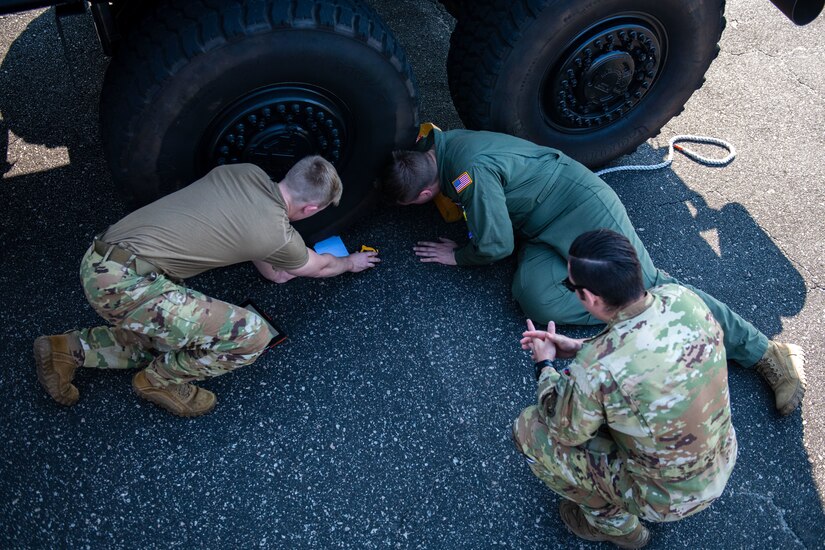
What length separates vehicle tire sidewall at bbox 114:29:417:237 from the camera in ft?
8.37

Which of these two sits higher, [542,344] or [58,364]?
[542,344]

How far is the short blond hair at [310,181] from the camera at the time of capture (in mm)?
2684

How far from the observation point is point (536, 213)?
10.6 ft

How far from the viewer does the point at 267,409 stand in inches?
111

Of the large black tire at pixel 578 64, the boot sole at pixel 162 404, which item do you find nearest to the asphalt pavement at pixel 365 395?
the boot sole at pixel 162 404

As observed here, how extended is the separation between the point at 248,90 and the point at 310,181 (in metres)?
0.43

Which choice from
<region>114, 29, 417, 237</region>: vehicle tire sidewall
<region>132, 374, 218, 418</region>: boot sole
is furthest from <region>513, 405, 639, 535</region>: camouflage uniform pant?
<region>114, 29, 417, 237</region>: vehicle tire sidewall

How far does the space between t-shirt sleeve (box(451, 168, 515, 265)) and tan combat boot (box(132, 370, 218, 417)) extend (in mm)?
1351

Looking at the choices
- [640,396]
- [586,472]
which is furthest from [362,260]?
[640,396]

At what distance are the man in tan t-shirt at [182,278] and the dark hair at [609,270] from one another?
3.58 ft

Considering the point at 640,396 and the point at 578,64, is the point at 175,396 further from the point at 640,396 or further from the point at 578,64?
the point at 578,64

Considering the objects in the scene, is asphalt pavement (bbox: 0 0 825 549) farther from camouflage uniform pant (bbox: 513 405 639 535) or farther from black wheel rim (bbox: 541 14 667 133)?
black wheel rim (bbox: 541 14 667 133)

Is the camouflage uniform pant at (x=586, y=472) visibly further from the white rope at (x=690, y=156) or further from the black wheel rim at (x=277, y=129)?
the white rope at (x=690, y=156)

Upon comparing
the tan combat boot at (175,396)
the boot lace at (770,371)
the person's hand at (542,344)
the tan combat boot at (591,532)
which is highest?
the person's hand at (542,344)
